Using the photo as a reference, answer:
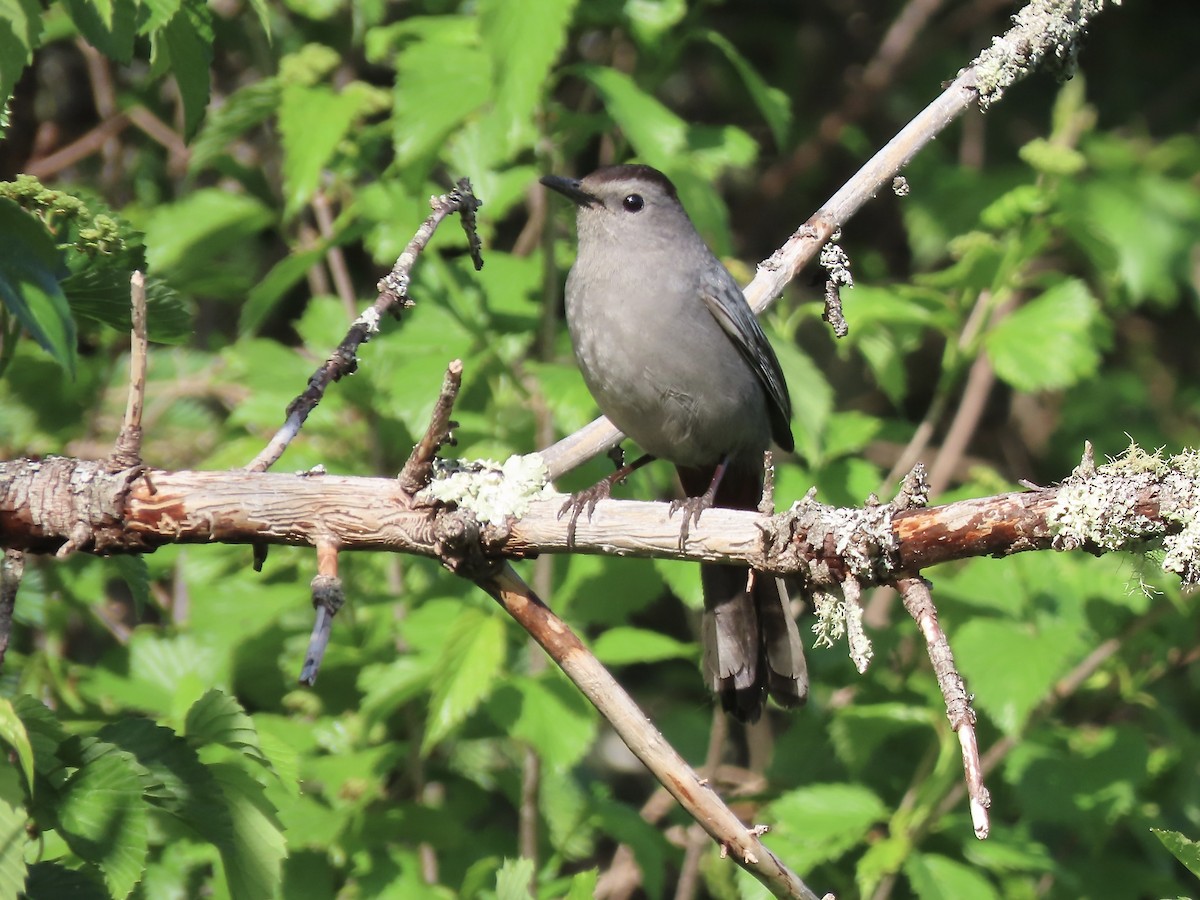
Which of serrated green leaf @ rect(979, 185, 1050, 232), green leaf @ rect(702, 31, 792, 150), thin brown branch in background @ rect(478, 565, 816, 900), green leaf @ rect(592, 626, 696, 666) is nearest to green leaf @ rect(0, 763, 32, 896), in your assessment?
thin brown branch in background @ rect(478, 565, 816, 900)

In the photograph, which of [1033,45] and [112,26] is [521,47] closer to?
[112,26]

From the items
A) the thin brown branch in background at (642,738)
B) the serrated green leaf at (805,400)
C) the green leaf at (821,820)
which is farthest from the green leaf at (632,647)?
the thin brown branch in background at (642,738)

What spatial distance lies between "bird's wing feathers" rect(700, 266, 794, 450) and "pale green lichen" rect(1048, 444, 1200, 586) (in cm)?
167

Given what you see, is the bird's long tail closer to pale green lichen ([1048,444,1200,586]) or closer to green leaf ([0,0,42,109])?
pale green lichen ([1048,444,1200,586])

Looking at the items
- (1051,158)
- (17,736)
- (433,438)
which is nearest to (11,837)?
(17,736)

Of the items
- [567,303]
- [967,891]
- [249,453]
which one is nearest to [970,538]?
[967,891]

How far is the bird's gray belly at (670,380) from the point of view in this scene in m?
3.62

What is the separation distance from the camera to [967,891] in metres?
3.48

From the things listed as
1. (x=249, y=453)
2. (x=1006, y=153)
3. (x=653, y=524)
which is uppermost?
(x=1006, y=153)

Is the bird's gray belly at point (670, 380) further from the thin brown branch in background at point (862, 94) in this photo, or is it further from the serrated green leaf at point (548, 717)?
the thin brown branch in background at point (862, 94)

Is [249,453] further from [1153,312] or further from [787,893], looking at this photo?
[1153,312]

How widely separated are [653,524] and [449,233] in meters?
1.82

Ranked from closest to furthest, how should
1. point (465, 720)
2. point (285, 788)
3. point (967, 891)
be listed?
point (285, 788), point (967, 891), point (465, 720)

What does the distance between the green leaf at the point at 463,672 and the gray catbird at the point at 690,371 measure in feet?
1.62
